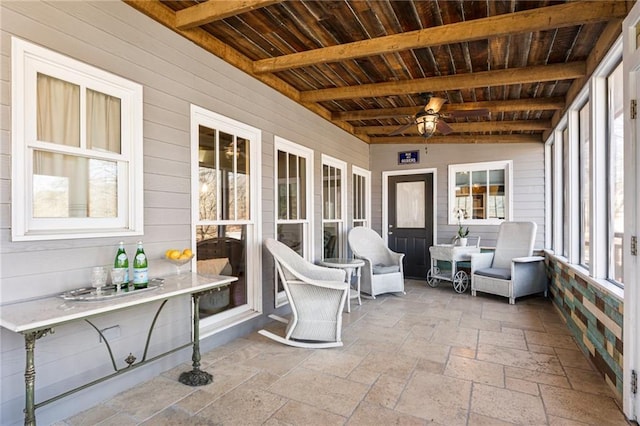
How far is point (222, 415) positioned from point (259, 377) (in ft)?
1.73

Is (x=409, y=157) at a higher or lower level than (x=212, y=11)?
lower

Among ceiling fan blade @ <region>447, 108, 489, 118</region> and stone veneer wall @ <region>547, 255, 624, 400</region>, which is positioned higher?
ceiling fan blade @ <region>447, 108, 489, 118</region>

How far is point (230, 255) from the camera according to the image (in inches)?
141

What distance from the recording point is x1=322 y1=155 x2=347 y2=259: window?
5484 mm

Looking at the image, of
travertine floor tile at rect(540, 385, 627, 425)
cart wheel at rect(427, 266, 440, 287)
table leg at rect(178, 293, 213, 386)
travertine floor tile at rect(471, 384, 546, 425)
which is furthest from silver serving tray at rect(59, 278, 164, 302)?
cart wheel at rect(427, 266, 440, 287)

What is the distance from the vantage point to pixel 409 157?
6859 mm

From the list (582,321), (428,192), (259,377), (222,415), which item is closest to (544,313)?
(582,321)

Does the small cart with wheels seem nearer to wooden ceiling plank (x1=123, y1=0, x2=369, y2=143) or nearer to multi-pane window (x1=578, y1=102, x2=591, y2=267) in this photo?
multi-pane window (x1=578, y1=102, x2=591, y2=267)

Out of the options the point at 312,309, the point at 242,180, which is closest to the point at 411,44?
the point at 242,180

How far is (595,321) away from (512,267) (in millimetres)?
2038

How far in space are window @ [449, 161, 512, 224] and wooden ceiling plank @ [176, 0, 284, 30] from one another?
506 cm

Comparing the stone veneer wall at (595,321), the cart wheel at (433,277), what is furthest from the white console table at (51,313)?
the cart wheel at (433,277)

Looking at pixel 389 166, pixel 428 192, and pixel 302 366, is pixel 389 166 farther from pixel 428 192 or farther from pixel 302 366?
pixel 302 366

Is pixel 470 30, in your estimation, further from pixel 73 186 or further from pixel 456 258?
pixel 456 258
